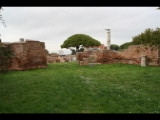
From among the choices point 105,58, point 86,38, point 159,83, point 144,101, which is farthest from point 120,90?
point 86,38

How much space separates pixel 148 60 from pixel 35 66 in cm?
1135

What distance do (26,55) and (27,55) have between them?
0.11m

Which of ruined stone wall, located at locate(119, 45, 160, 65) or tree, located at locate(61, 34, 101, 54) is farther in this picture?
tree, located at locate(61, 34, 101, 54)


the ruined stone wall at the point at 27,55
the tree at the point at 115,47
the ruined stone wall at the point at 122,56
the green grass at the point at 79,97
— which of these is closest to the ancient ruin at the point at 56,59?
the ruined stone wall at the point at 122,56

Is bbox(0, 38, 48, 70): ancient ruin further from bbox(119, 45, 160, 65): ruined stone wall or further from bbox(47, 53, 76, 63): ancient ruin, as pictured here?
bbox(47, 53, 76, 63): ancient ruin

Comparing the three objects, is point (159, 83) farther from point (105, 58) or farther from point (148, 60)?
point (105, 58)

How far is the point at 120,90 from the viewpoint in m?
15.4

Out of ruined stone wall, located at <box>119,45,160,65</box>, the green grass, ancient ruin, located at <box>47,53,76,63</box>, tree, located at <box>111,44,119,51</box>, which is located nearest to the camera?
the green grass

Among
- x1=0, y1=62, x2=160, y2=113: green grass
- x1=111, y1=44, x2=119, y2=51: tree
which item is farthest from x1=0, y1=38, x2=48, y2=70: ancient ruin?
x1=111, y1=44, x2=119, y2=51: tree

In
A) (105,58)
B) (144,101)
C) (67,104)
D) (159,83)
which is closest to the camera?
(67,104)

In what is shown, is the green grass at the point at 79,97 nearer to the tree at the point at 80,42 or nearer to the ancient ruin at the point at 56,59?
the ancient ruin at the point at 56,59

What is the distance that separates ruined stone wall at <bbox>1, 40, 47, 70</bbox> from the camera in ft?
90.3

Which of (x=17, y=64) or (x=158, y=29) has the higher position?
(x=158, y=29)

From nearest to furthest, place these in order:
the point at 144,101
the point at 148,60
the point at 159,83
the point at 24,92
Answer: the point at 144,101, the point at 24,92, the point at 159,83, the point at 148,60
